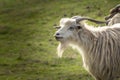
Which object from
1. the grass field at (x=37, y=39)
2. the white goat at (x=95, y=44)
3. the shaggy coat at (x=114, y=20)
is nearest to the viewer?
the white goat at (x=95, y=44)

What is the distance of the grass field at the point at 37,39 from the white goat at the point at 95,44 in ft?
10.6

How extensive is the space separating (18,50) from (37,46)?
914mm

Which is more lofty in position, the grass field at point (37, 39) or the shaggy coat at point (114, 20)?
the shaggy coat at point (114, 20)

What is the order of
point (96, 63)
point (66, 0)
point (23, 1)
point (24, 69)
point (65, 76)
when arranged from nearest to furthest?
1. point (96, 63)
2. point (65, 76)
3. point (24, 69)
4. point (66, 0)
5. point (23, 1)

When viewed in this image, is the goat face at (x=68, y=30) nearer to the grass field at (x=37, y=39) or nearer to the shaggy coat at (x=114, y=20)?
the shaggy coat at (x=114, y=20)

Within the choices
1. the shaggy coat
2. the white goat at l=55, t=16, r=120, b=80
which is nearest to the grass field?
the shaggy coat

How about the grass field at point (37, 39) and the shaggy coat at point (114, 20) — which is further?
the grass field at point (37, 39)

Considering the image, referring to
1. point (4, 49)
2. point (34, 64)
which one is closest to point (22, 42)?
point (4, 49)

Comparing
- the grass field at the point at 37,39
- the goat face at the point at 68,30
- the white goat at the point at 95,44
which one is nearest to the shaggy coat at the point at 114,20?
the grass field at the point at 37,39

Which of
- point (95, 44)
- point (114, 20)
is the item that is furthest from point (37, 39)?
point (95, 44)

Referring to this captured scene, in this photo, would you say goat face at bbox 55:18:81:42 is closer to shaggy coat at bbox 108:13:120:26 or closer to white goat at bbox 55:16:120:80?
white goat at bbox 55:16:120:80

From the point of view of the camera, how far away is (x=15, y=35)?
973 inches

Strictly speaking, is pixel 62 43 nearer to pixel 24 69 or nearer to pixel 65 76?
pixel 65 76

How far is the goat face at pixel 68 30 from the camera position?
35.8 ft
